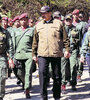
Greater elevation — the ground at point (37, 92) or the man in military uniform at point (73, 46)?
the man in military uniform at point (73, 46)

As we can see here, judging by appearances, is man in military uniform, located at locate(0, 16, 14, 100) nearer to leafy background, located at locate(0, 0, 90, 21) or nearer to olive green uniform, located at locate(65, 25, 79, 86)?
olive green uniform, located at locate(65, 25, 79, 86)

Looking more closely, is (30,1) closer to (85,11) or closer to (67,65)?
(85,11)

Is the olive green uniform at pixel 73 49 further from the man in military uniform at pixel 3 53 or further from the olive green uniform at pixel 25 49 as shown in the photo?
the man in military uniform at pixel 3 53

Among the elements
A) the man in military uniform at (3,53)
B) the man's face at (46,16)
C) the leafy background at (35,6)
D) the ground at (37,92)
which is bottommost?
the ground at (37,92)

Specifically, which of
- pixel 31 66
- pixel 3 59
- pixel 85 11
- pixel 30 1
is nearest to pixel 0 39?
pixel 3 59

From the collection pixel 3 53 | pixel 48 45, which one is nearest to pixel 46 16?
pixel 48 45

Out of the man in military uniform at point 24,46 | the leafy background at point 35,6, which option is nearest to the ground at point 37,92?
the man in military uniform at point 24,46

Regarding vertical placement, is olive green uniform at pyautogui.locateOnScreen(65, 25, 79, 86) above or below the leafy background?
below

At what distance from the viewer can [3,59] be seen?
A: 670 centimetres

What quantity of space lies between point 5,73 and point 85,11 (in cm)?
1670

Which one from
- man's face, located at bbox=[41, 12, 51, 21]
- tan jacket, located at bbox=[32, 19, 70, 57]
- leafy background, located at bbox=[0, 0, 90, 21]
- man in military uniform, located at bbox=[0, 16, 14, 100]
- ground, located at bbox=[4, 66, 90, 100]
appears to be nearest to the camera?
tan jacket, located at bbox=[32, 19, 70, 57]

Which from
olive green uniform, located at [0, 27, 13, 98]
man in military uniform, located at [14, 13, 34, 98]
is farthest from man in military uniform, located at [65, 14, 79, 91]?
olive green uniform, located at [0, 27, 13, 98]

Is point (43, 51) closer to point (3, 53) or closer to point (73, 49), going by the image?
point (3, 53)

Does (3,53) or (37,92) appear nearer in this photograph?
(3,53)
